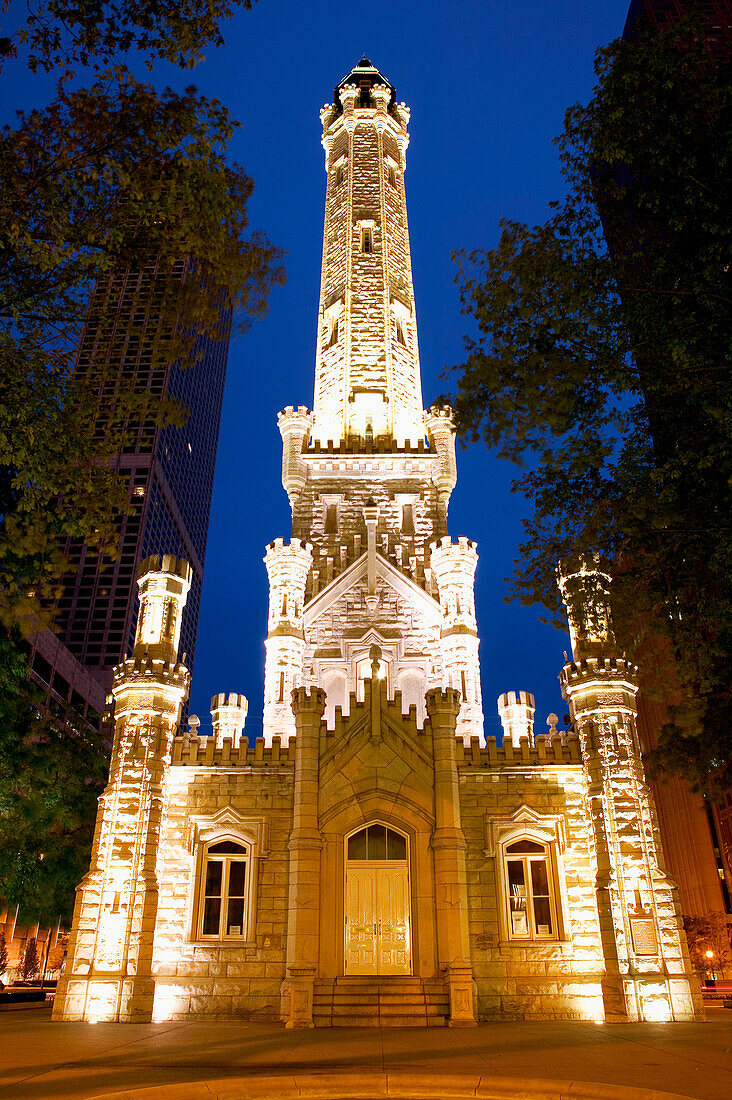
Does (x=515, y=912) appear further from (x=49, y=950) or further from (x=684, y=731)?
(x=49, y=950)

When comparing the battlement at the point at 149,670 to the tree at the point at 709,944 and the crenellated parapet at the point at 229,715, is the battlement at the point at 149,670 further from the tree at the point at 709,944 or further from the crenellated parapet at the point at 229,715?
the tree at the point at 709,944

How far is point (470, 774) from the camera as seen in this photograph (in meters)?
18.6

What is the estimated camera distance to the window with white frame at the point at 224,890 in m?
17.6

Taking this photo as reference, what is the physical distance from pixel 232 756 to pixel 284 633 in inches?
314

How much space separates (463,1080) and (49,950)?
178 feet

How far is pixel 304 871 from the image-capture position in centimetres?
1705

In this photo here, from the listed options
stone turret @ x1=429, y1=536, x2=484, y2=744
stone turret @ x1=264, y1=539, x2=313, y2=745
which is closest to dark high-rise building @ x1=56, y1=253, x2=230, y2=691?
stone turret @ x1=264, y1=539, x2=313, y2=745

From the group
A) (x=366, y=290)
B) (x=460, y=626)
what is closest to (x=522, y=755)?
(x=460, y=626)

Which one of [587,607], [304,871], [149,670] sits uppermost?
[149,670]

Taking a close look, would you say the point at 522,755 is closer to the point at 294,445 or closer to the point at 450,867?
the point at 450,867

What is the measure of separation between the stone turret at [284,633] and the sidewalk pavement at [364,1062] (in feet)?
35.3

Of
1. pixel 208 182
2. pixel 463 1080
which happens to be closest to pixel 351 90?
pixel 208 182

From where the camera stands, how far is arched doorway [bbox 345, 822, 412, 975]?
17109mm

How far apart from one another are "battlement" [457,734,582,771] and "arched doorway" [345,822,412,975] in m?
2.44
